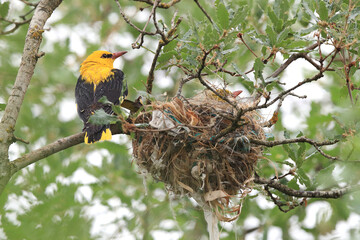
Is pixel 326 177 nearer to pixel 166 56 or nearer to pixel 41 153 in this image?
pixel 166 56

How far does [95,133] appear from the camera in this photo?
373 cm

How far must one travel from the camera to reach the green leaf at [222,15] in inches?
115

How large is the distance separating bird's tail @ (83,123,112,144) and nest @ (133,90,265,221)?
0.89ft

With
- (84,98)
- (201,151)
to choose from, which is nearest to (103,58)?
(84,98)

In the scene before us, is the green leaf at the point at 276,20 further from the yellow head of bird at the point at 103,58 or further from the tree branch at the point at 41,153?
the yellow head of bird at the point at 103,58

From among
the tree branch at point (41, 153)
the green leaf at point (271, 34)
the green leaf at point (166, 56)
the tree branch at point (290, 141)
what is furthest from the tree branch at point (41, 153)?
the green leaf at point (271, 34)

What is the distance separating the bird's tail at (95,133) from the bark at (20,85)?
57cm

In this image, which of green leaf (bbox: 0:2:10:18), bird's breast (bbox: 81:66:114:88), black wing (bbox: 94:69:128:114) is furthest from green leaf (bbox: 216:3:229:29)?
bird's breast (bbox: 81:66:114:88)

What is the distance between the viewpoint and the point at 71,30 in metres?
7.26

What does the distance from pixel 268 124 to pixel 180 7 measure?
3.93 feet

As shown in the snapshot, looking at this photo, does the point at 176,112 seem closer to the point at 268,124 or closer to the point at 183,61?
the point at 183,61

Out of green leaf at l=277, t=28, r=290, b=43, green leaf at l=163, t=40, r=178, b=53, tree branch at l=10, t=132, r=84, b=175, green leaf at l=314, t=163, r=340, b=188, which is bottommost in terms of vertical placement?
green leaf at l=314, t=163, r=340, b=188

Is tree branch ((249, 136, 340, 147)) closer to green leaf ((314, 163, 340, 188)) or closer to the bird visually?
green leaf ((314, 163, 340, 188))

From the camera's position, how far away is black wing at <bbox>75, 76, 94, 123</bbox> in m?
4.36
